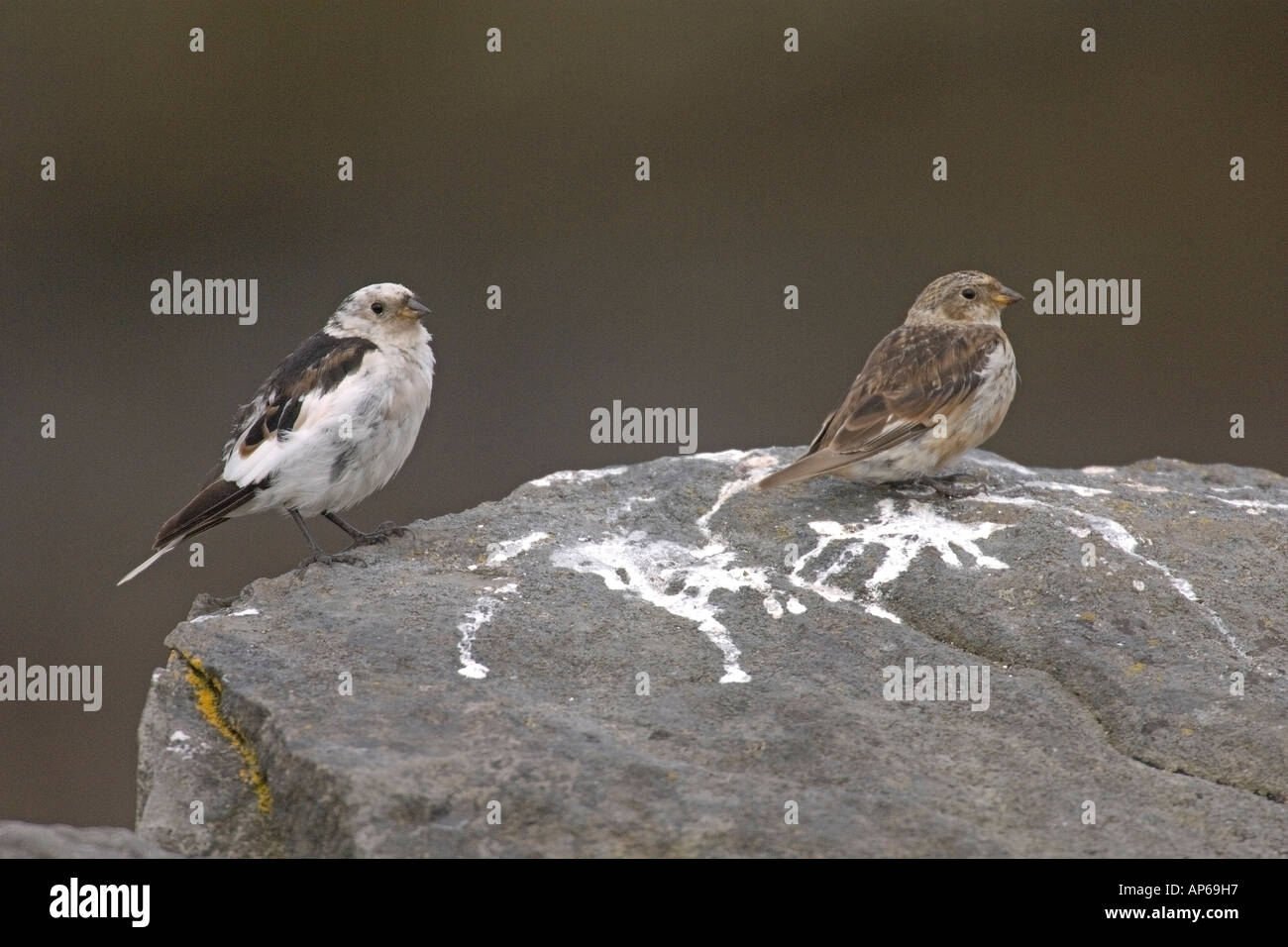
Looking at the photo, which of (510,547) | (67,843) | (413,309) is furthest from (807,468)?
(67,843)

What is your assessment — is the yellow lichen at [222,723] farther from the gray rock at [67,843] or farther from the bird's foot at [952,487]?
the bird's foot at [952,487]

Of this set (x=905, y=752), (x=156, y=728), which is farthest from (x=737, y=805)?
(x=156, y=728)

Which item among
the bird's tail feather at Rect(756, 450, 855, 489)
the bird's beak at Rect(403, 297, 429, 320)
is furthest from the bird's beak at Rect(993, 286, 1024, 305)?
the bird's beak at Rect(403, 297, 429, 320)

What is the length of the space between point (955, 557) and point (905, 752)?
1.51 meters

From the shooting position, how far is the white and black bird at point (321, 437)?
6.53 m

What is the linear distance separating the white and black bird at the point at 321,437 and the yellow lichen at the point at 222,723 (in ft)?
3.42

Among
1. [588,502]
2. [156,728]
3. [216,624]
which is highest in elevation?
[588,502]

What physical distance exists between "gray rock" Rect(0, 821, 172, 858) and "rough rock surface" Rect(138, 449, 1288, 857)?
33 cm

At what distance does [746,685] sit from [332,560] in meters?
2.04

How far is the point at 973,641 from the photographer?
5684 millimetres

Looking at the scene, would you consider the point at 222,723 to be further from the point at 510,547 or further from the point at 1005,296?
the point at 1005,296

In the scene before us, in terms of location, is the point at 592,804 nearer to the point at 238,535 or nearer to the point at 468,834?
the point at 468,834

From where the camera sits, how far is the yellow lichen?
482 cm

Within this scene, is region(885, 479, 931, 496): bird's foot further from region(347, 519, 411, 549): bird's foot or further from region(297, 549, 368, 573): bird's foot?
region(297, 549, 368, 573): bird's foot
